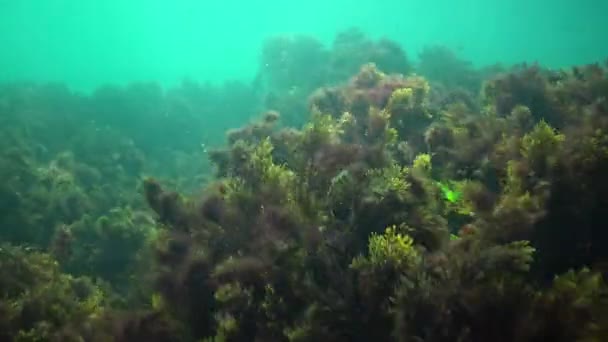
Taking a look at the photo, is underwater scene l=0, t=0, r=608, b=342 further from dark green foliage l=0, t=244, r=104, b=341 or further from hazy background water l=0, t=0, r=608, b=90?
hazy background water l=0, t=0, r=608, b=90

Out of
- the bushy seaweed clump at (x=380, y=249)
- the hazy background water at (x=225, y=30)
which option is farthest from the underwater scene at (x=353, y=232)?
the hazy background water at (x=225, y=30)

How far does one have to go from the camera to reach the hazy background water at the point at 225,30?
75.2 m

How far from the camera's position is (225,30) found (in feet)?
497

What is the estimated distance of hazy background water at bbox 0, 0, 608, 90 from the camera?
2960 inches

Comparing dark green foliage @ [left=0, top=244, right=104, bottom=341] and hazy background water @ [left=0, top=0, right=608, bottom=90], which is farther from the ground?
hazy background water @ [left=0, top=0, right=608, bottom=90]

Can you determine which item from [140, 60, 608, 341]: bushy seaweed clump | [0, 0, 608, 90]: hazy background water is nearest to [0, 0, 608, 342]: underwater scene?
[140, 60, 608, 341]: bushy seaweed clump

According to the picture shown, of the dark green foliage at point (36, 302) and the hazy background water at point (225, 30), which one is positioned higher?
the hazy background water at point (225, 30)

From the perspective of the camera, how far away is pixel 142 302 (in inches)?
235

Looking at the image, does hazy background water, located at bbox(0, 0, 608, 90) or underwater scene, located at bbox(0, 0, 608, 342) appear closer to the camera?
underwater scene, located at bbox(0, 0, 608, 342)

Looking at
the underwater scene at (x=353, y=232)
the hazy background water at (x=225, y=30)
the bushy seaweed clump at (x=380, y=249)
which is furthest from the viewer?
the hazy background water at (x=225, y=30)

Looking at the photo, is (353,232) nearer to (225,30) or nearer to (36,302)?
(36,302)

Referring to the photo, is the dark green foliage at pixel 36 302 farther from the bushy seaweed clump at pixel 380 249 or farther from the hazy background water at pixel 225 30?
the hazy background water at pixel 225 30

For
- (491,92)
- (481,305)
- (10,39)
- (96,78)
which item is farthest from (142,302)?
(10,39)

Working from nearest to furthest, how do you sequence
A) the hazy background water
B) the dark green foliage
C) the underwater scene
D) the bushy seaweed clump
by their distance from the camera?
the bushy seaweed clump < the underwater scene < the dark green foliage < the hazy background water
